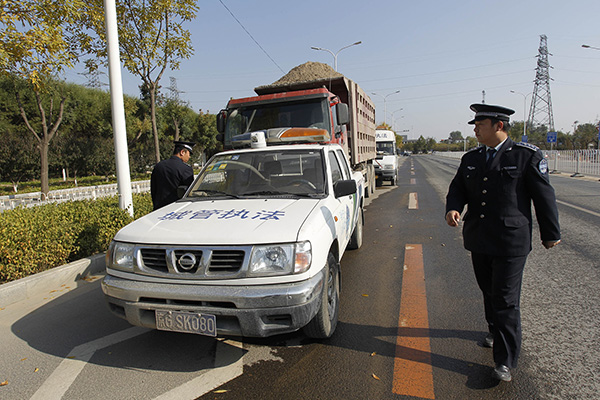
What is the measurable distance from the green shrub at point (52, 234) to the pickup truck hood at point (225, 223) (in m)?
2.27

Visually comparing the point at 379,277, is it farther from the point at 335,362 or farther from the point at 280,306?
the point at 280,306

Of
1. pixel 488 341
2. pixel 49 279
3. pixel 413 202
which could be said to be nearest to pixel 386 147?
pixel 413 202

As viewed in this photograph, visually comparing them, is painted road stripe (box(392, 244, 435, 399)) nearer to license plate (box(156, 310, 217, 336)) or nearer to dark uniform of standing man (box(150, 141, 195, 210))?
license plate (box(156, 310, 217, 336))

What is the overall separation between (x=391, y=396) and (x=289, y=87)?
7.98 meters

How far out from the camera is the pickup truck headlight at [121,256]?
9.98 ft

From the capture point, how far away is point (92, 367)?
3023mm

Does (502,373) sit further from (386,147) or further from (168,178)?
(386,147)

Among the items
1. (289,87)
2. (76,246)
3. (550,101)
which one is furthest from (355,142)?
(550,101)

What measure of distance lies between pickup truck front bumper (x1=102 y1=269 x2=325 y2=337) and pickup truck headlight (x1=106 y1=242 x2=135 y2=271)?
0.79 feet

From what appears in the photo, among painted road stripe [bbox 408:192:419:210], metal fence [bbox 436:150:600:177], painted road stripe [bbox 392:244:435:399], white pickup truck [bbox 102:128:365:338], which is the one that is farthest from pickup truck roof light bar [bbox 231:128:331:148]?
metal fence [bbox 436:150:600:177]

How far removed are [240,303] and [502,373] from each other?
72.4 inches

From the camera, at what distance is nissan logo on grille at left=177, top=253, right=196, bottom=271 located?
2.82 meters

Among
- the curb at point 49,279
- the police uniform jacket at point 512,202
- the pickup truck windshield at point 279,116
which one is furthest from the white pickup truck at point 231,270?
the pickup truck windshield at point 279,116

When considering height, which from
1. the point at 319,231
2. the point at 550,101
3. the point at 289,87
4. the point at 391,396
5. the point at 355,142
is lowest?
the point at 391,396
